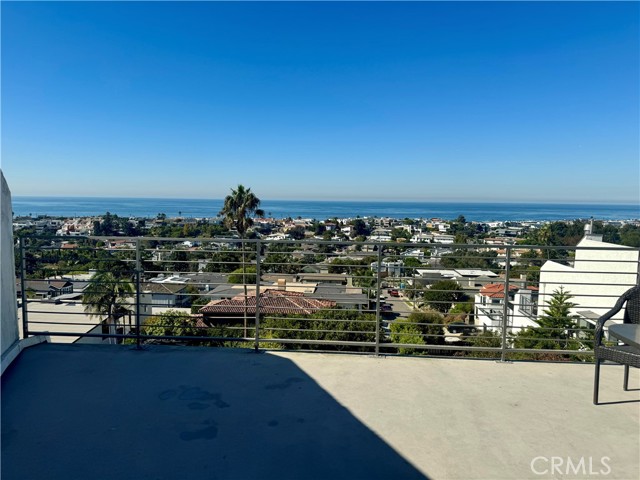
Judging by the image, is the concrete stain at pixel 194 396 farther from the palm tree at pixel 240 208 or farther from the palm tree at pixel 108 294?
the palm tree at pixel 240 208

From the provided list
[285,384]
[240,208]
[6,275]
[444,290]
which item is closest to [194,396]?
[285,384]

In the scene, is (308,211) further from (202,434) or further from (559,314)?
(202,434)

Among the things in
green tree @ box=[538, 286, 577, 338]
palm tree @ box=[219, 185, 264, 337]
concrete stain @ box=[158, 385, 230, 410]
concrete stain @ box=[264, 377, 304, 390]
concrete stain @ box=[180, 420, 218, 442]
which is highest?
palm tree @ box=[219, 185, 264, 337]

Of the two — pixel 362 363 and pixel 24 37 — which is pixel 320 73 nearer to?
pixel 24 37

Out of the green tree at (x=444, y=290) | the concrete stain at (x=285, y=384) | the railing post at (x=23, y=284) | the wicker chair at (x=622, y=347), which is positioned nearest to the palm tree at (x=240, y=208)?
the green tree at (x=444, y=290)

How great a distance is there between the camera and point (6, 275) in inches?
130

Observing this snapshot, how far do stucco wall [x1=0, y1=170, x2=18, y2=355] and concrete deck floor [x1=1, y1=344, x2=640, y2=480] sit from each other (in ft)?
1.00

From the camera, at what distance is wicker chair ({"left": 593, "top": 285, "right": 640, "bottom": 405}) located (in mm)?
2387

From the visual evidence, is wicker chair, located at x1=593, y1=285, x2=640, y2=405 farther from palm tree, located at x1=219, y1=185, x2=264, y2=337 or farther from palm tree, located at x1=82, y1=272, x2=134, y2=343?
palm tree, located at x1=219, y1=185, x2=264, y2=337

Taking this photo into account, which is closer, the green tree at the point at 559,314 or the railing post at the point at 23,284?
the railing post at the point at 23,284

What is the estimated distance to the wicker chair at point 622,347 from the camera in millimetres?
2387

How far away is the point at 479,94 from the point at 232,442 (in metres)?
19.7

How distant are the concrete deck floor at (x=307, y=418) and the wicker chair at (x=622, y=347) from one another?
38 cm

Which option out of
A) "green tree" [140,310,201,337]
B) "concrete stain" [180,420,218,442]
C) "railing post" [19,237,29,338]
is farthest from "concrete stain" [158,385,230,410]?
"railing post" [19,237,29,338]
